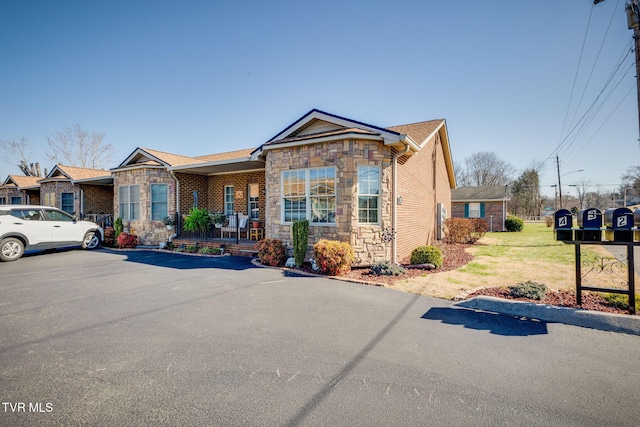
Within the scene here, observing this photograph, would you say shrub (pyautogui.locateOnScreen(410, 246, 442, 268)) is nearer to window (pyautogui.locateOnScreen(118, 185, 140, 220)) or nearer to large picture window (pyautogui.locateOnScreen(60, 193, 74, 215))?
window (pyautogui.locateOnScreen(118, 185, 140, 220))

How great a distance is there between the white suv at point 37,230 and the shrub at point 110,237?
81cm

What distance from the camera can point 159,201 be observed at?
13.8 metres

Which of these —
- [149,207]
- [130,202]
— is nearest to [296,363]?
[149,207]

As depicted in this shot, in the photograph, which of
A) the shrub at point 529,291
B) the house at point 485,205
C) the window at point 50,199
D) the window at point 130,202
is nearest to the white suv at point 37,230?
the window at point 130,202

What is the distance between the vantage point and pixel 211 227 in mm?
13617

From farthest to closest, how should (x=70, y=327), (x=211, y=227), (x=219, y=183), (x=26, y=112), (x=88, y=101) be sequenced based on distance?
(x=26, y=112) < (x=88, y=101) < (x=219, y=183) < (x=211, y=227) < (x=70, y=327)

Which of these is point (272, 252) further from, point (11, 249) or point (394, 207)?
point (11, 249)

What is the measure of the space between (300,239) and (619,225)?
6.82 metres

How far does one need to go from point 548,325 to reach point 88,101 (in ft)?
88.6

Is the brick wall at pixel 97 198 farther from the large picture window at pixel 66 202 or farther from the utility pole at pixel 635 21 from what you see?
the utility pole at pixel 635 21

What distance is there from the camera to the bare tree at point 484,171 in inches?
1971

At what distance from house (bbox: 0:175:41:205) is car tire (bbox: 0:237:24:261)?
13594mm

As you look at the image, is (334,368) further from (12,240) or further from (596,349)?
(12,240)

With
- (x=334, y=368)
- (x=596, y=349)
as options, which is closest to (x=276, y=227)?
(x=334, y=368)
